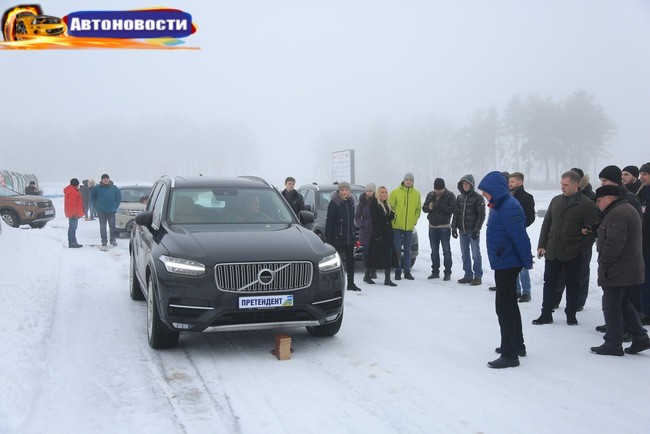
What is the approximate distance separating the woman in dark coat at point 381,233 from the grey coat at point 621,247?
4987 mm

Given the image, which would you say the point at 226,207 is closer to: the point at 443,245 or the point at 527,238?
the point at 527,238

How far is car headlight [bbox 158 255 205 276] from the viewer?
5930 millimetres

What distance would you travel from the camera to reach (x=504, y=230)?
6047 millimetres

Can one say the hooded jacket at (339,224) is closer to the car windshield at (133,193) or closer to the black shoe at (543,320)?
the black shoe at (543,320)

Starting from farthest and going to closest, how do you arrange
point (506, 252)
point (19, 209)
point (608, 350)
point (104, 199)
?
point (19, 209) → point (104, 199) → point (608, 350) → point (506, 252)

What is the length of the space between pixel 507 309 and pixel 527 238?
0.75 m

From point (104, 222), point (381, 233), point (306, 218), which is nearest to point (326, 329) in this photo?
point (306, 218)

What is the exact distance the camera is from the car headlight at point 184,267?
5930 millimetres

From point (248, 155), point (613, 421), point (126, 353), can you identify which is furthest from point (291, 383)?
point (248, 155)

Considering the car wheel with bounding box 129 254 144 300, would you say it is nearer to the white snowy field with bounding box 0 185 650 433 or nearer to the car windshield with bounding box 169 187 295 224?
the white snowy field with bounding box 0 185 650 433

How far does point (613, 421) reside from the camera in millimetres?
4492

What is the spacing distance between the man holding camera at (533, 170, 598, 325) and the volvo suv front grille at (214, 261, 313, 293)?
3504 mm

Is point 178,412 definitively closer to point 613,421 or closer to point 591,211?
point 613,421

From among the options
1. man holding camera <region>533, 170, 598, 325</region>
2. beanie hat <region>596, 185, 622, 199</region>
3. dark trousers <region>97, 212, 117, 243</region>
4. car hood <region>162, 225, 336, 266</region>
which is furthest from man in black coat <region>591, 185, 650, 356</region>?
dark trousers <region>97, 212, 117, 243</region>
